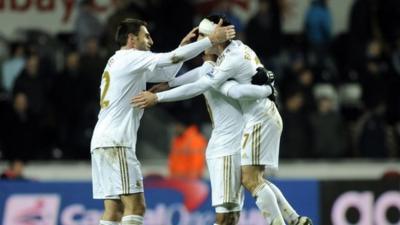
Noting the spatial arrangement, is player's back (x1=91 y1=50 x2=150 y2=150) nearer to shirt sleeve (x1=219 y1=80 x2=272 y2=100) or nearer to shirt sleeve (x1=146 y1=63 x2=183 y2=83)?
shirt sleeve (x1=146 y1=63 x2=183 y2=83)

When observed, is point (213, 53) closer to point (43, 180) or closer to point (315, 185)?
point (315, 185)

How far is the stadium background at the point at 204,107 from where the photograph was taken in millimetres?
15766

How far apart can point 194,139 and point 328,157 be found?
73.1 inches

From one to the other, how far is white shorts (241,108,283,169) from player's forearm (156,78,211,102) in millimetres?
556

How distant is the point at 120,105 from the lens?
1187 centimetres

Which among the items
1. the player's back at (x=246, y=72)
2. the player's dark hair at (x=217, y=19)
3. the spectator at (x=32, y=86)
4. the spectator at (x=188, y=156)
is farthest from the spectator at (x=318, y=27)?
the player's dark hair at (x=217, y=19)

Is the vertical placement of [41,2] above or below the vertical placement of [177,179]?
above

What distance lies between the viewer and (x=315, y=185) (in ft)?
52.0

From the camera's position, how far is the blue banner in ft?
51.5

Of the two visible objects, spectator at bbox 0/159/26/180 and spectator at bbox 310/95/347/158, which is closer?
spectator at bbox 0/159/26/180

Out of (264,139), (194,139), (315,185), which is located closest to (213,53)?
(264,139)

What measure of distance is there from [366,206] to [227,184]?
12.8 feet

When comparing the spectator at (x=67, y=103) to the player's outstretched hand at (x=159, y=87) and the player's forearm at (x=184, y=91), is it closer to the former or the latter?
the player's outstretched hand at (x=159, y=87)

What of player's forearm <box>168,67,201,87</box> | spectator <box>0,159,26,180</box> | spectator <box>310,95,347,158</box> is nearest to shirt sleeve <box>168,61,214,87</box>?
player's forearm <box>168,67,201,87</box>
